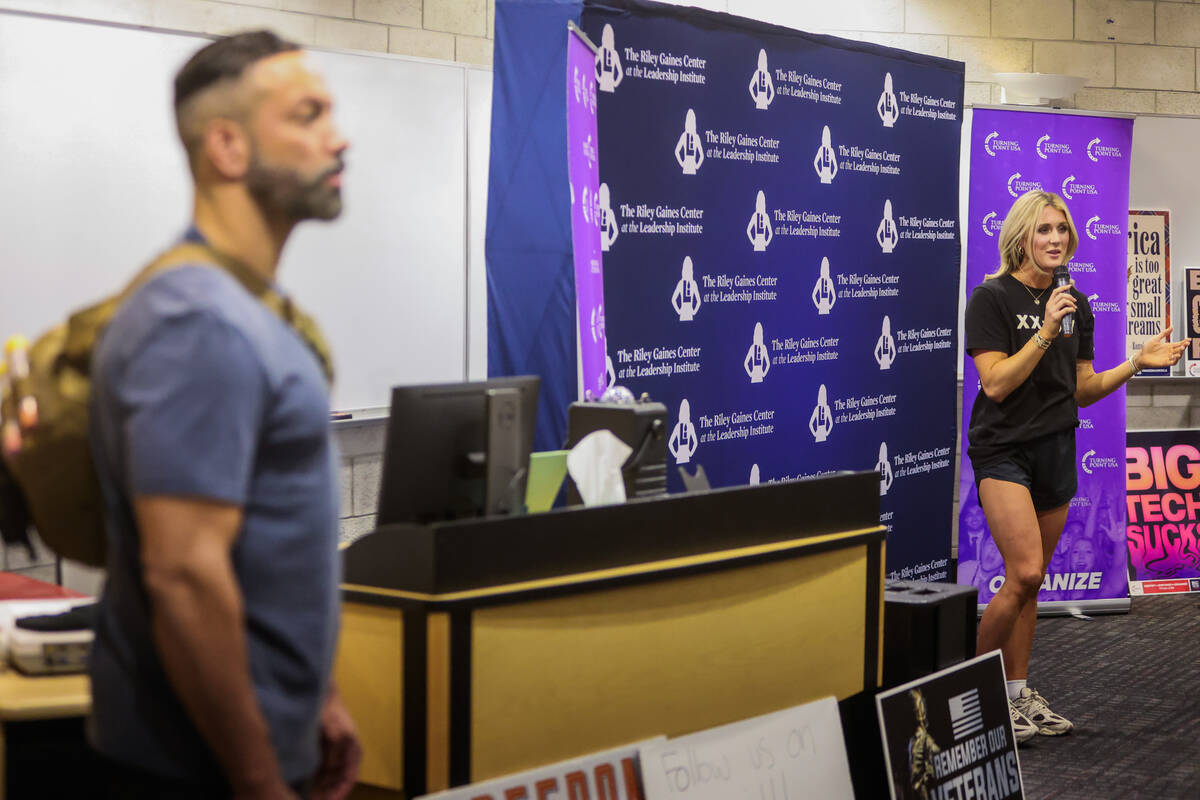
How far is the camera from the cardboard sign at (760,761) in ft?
7.88

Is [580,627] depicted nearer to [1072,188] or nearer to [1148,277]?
[1072,188]

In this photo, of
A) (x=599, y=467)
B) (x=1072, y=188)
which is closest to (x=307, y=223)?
(x=599, y=467)

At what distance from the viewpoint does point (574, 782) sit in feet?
7.37

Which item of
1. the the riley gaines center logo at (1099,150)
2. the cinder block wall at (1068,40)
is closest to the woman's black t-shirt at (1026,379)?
the the riley gaines center logo at (1099,150)

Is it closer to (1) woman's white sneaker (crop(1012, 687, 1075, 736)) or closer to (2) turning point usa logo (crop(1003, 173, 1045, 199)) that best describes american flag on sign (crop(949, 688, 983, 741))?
(1) woman's white sneaker (crop(1012, 687, 1075, 736))

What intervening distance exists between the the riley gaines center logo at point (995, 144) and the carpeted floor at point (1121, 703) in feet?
6.80

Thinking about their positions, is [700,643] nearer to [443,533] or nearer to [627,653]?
[627,653]

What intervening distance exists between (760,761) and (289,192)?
1.62 metres

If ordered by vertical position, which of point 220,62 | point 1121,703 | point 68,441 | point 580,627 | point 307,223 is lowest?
point 1121,703

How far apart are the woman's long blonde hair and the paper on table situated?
74.7 inches

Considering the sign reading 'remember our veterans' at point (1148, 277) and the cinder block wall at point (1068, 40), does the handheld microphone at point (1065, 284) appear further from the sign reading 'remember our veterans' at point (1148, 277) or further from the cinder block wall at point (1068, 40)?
the sign reading 'remember our veterans' at point (1148, 277)

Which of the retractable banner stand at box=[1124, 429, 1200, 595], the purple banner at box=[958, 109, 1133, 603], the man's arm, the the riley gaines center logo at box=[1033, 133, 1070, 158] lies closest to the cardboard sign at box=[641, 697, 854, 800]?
the man's arm

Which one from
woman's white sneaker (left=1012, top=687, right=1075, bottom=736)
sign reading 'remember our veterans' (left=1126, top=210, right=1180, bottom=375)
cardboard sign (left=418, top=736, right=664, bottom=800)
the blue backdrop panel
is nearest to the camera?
cardboard sign (left=418, top=736, right=664, bottom=800)

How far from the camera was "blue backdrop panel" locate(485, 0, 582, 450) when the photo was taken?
11.1 ft
